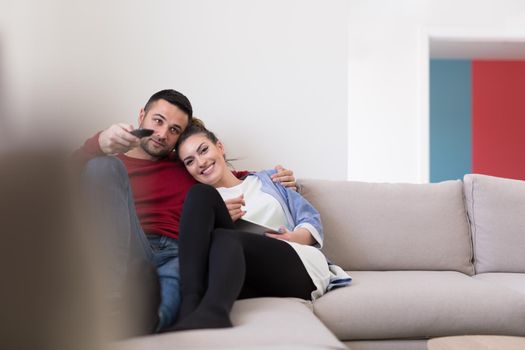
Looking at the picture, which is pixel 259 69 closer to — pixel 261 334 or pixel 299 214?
pixel 299 214

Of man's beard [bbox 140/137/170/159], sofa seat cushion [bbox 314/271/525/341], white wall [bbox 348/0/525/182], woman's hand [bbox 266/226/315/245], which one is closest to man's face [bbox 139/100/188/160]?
man's beard [bbox 140/137/170/159]

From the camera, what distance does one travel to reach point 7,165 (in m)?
0.22

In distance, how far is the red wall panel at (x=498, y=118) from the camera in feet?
24.2

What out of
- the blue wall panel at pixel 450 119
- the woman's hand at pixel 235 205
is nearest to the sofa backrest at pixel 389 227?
the woman's hand at pixel 235 205

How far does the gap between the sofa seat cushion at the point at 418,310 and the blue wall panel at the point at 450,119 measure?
545 centimetres

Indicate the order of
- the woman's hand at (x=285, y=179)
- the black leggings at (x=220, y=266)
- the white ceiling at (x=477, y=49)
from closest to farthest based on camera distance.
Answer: the black leggings at (x=220, y=266) < the woman's hand at (x=285, y=179) < the white ceiling at (x=477, y=49)

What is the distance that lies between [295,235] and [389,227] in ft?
1.99

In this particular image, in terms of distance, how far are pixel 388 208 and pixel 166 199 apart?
3.07 feet

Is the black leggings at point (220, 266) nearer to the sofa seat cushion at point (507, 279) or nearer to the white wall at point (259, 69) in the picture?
the white wall at point (259, 69)

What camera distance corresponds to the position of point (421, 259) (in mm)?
2504

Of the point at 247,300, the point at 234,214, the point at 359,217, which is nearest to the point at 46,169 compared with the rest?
the point at 247,300

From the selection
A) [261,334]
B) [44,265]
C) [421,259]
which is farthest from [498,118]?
[44,265]

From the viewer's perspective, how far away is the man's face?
2.14 m

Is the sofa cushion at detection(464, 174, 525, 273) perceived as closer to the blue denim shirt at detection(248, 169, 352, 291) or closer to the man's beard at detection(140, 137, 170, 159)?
the blue denim shirt at detection(248, 169, 352, 291)
